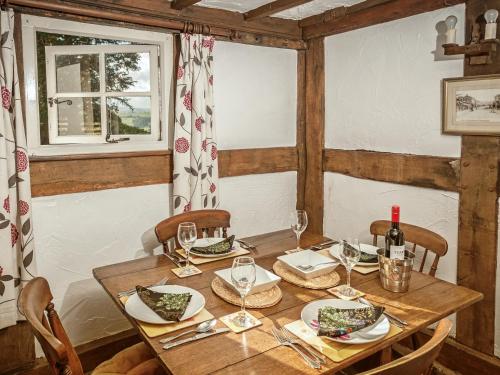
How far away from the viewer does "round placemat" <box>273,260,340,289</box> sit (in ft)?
5.19

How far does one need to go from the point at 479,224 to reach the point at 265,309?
1.43 meters

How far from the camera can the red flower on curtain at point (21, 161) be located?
2.04m

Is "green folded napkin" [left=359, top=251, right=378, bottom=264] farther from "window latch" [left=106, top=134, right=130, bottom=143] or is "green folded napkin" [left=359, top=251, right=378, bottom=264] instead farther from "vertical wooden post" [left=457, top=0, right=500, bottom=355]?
"window latch" [left=106, top=134, right=130, bottom=143]

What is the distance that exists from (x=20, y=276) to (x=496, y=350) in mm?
2474

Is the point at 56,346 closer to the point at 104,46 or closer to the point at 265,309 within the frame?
the point at 265,309

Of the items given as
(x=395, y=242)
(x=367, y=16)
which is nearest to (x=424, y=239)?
(x=395, y=242)

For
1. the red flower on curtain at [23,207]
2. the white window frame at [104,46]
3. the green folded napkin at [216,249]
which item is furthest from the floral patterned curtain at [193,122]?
the red flower on curtain at [23,207]

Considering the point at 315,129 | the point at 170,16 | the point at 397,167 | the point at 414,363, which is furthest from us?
the point at 315,129

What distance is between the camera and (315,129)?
319 centimetres

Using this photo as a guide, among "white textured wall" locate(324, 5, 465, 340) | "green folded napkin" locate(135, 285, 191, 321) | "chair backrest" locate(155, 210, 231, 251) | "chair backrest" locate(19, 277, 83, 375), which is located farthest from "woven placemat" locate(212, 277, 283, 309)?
"white textured wall" locate(324, 5, 465, 340)

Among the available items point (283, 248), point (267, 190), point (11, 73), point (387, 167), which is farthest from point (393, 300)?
point (11, 73)

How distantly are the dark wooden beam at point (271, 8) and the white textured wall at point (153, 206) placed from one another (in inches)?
9.7

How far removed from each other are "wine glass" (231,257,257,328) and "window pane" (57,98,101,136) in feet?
4.94

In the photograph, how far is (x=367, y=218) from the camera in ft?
9.40
